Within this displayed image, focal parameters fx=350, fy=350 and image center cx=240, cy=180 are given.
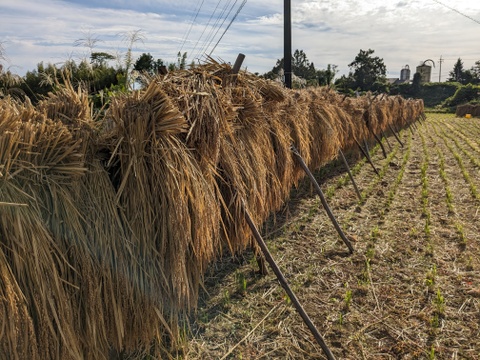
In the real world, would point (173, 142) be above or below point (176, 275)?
above

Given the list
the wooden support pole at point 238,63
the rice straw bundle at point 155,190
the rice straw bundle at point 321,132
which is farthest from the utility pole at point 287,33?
the rice straw bundle at point 155,190

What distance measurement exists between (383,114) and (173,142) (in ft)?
41.4

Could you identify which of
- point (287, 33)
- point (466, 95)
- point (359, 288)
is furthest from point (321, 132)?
point (466, 95)

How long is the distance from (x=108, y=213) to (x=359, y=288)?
8.48 ft

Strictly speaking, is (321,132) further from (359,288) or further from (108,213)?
(108,213)

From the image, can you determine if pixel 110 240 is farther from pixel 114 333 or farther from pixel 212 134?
pixel 212 134

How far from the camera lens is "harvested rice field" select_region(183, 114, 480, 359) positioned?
2682 millimetres

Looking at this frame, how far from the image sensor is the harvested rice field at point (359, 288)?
2682 millimetres

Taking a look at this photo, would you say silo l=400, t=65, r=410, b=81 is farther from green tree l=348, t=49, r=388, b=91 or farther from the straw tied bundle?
the straw tied bundle

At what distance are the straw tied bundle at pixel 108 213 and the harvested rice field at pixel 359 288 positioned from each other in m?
0.71

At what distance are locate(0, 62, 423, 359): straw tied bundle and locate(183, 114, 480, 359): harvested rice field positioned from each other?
2.33 ft

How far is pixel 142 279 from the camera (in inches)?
81.7

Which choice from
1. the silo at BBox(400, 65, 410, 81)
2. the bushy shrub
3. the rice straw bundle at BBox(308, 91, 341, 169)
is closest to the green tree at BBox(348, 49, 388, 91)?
the bushy shrub

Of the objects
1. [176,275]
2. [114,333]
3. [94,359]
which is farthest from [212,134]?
[94,359]
